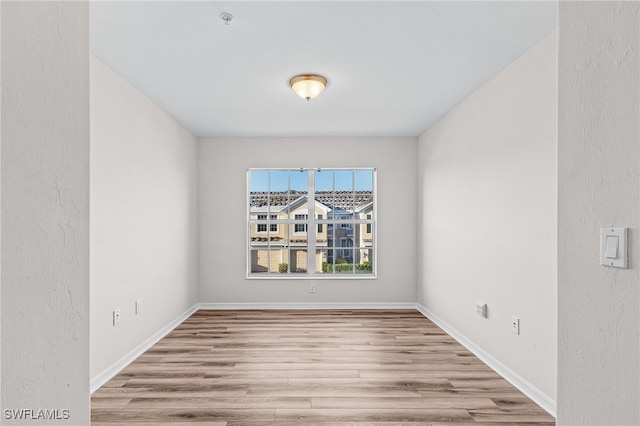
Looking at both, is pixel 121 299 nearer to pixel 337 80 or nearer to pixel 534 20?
pixel 337 80

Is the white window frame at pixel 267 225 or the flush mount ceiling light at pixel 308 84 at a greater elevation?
the flush mount ceiling light at pixel 308 84

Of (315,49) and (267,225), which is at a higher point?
(315,49)

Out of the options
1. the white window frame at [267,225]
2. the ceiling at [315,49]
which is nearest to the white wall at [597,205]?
the ceiling at [315,49]

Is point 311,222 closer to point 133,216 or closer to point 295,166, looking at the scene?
point 295,166

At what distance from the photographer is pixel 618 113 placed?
2.80 ft

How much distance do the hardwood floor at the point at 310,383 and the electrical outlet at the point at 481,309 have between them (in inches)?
16.0

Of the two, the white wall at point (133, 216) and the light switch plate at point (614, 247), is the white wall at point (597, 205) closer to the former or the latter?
the light switch plate at point (614, 247)

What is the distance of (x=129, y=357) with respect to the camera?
9.97 feet

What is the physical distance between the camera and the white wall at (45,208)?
0.69 m

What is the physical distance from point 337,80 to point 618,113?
2381 millimetres

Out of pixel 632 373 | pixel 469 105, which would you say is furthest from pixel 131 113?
pixel 632 373

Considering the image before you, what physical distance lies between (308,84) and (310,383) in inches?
93.6

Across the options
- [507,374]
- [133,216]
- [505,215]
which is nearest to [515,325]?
[507,374]

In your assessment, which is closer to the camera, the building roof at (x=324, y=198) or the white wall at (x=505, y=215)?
the white wall at (x=505, y=215)
